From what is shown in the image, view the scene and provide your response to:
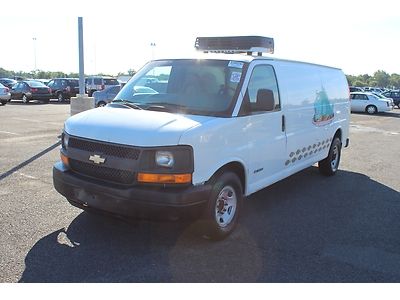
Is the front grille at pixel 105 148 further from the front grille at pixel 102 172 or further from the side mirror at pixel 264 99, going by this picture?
the side mirror at pixel 264 99

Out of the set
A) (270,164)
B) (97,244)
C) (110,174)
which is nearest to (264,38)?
(270,164)

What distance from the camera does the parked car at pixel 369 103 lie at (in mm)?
30406

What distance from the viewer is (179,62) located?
18.0 feet

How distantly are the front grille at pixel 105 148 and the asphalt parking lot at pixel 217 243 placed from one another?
0.94 metres

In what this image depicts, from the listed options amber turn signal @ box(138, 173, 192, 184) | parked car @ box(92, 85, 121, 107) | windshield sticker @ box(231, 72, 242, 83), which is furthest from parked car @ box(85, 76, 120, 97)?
amber turn signal @ box(138, 173, 192, 184)

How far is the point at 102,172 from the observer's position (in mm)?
4402

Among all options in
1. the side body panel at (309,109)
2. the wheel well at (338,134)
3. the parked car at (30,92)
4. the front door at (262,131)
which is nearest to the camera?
the front door at (262,131)

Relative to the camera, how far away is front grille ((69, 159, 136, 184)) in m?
4.23

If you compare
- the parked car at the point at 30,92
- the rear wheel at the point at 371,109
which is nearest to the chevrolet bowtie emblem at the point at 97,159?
the parked car at the point at 30,92

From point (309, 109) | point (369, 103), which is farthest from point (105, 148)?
point (369, 103)

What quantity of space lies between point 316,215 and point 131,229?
250 centimetres

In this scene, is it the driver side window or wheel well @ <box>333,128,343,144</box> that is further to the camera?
wheel well @ <box>333,128,343,144</box>

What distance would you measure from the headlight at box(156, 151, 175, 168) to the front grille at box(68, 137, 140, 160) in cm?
20

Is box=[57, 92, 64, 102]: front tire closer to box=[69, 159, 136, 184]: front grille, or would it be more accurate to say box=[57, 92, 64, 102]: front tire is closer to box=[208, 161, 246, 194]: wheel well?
box=[69, 159, 136, 184]: front grille
